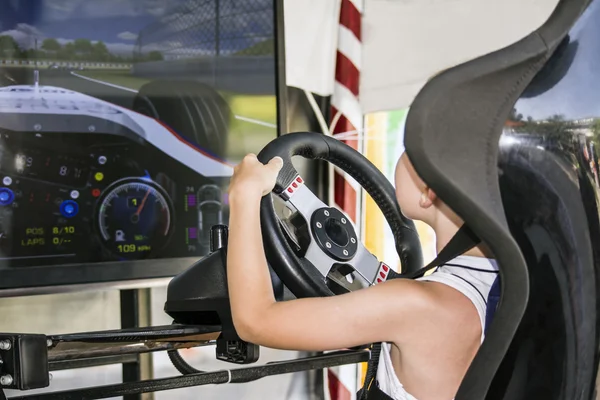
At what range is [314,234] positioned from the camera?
1283 mm

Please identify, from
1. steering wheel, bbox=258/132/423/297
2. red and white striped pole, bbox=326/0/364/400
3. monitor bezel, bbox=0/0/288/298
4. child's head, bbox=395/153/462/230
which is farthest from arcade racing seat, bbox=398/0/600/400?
red and white striped pole, bbox=326/0/364/400

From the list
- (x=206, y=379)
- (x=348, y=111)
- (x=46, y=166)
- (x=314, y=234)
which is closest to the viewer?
(x=314, y=234)

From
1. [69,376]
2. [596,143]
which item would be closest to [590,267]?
[596,143]

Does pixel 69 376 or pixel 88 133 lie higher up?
pixel 88 133

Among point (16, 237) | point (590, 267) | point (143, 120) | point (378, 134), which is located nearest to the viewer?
point (590, 267)

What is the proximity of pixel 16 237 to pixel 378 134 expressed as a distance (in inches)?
49.2

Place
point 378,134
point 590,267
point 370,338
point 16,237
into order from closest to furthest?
point 590,267 → point 370,338 → point 16,237 → point 378,134

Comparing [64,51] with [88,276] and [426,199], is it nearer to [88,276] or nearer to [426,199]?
[88,276]

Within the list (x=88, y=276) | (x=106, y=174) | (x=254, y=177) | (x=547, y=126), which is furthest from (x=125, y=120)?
(x=547, y=126)

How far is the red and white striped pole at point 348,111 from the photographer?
106 inches

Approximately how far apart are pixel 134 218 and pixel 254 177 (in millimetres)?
Result: 1297

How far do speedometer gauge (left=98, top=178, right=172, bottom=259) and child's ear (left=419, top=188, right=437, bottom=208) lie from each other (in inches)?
56.1

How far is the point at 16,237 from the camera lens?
2.18 m

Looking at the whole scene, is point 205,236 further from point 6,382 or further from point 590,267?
point 590,267
